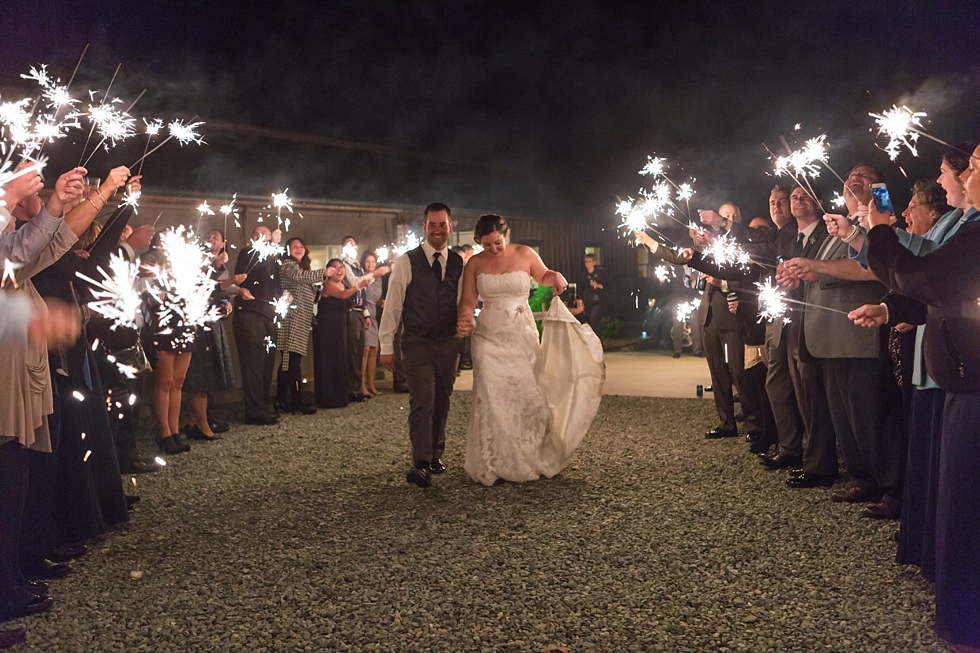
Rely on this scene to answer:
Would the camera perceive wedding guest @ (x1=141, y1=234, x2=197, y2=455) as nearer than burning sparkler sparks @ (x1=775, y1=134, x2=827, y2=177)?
No

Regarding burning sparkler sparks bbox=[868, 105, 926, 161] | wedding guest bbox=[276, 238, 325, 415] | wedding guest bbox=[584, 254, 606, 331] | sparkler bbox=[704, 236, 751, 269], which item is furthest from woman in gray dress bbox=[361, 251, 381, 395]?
burning sparkler sparks bbox=[868, 105, 926, 161]

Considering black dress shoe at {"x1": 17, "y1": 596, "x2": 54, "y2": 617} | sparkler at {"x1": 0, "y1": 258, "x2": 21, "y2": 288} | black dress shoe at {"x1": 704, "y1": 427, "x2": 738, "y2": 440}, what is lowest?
black dress shoe at {"x1": 17, "y1": 596, "x2": 54, "y2": 617}

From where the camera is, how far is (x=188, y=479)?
268 inches

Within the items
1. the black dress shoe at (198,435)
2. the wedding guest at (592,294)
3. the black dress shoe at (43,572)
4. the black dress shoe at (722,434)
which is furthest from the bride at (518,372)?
the wedding guest at (592,294)

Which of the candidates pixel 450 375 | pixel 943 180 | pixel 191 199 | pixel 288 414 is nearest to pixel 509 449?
pixel 450 375

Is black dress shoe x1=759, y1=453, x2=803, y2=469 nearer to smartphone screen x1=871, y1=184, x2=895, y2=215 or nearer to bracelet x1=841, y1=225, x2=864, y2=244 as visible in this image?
bracelet x1=841, y1=225, x2=864, y2=244

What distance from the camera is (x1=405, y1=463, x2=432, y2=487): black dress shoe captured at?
630 centimetres

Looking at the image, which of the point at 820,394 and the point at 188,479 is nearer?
the point at 820,394

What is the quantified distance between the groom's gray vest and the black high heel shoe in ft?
9.55

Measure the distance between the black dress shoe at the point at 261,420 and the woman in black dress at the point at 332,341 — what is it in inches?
44.9

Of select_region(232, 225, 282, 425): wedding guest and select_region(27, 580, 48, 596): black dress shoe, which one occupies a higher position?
select_region(232, 225, 282, 425): wedding guest

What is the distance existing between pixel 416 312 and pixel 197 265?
268 cm

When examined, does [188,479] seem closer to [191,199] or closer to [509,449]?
[509,449]

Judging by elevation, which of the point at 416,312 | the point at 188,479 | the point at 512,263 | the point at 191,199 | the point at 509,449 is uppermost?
the point at 191,199
